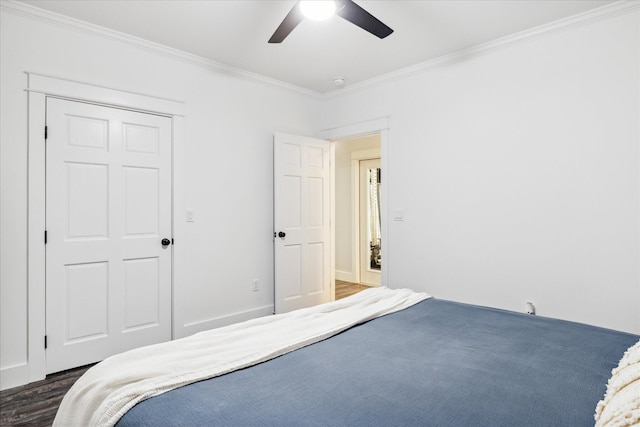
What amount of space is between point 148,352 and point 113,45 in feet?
8.66

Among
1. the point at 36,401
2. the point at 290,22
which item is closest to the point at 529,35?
the point at 290,22

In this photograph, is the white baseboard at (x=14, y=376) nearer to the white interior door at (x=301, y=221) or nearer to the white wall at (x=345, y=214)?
the white interior door at (x=301, y=221)

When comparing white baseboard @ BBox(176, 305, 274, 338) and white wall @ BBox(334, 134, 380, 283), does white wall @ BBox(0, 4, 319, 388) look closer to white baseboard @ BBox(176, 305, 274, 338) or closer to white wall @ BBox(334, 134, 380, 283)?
white baseboard @ BBox(176, 305, 274, 338)

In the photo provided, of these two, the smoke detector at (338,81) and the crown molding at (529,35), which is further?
the smoke detector at (338,81)

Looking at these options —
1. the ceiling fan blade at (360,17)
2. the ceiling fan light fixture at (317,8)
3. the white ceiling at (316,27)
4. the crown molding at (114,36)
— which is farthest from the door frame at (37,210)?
the ceiling fan blade at (360,17)

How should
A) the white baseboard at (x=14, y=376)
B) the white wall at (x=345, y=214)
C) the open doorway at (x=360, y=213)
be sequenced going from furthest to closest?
the white wall at (x=345, y=214) → the open doorway at (x=360, y=213) → the white baseboard at (x=14, y=376)

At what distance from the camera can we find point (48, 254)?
8.70 ft

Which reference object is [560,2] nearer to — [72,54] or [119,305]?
[72,54]

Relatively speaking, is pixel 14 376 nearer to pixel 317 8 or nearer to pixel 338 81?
pixel 317 8

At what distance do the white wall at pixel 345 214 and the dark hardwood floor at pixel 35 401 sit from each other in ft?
13.6

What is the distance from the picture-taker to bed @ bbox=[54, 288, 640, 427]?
1.02 m

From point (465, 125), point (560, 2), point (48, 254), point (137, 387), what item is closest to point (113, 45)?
point (48, 254)

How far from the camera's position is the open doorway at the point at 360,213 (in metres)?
5.94

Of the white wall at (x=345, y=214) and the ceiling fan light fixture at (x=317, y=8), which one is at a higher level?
the ceiling fan light fixture at (x=317, y=8)
